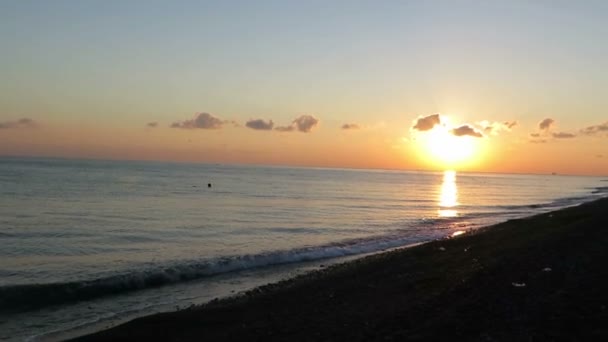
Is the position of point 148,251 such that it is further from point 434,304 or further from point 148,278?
point 434,304

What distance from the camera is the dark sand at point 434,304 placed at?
32.7 feet

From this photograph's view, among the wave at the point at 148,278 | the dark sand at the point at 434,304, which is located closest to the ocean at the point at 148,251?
the wave at the point at 148,278

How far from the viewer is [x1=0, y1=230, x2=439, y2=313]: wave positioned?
1802cm

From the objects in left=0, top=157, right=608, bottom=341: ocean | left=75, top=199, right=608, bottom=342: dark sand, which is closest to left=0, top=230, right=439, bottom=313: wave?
left=0, top=157, right=608, bottom=341: ocean

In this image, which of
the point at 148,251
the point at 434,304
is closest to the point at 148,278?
the point at 148,251

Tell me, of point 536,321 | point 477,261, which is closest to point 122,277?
point 477,261

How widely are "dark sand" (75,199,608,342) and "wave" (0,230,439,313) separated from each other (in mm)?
5041

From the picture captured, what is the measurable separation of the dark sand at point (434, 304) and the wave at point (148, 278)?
504 centimetres

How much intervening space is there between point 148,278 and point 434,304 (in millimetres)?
12957

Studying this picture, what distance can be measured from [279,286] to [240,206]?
134ft

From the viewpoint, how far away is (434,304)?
474 inches

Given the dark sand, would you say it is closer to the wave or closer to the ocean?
the ocean

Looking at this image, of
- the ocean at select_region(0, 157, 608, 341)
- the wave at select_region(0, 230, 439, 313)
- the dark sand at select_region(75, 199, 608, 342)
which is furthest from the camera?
the wave at select_region(0, 230, 439, 313)

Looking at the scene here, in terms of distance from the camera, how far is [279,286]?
18812 mm
